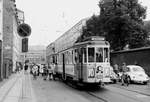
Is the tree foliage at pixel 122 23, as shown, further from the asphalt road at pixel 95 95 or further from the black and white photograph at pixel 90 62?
the asphalt road at pixel 95 95

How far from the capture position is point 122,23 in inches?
2019

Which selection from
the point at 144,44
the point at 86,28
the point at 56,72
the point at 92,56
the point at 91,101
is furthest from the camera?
the point at 86,28

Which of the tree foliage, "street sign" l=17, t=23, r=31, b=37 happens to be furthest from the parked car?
the tree foliage

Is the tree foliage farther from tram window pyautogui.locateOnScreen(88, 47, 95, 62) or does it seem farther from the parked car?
tram window pyautogui.locateOnScreen(88, 47, 95, 62)

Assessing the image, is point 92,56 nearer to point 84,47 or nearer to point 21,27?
point 84,47

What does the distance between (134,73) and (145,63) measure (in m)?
6.96

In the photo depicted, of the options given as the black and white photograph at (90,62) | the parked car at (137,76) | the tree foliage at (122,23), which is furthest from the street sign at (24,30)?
the tree foliage at (122,23)

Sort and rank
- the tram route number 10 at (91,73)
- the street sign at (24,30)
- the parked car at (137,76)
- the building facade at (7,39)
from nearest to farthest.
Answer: the street sign at (24,30) < the tram route number 10 at (91,73) < the parked car at (137,76) < the building facade at (7,39)

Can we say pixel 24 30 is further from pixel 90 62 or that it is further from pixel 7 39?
pixel 7 39

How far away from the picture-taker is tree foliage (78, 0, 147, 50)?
1993 inches

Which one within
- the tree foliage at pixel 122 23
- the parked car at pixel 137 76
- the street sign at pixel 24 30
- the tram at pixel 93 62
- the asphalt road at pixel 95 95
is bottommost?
the asphalt road at pixel 95 95

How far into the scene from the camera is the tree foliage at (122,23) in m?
50.6

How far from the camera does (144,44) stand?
51.2 metres

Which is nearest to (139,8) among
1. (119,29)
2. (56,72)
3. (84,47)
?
(119,29)
